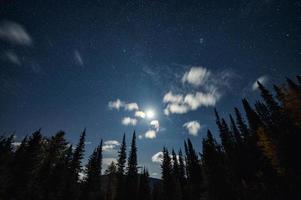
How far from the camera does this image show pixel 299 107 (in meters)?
29.7

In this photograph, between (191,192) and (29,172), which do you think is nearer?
(29,172)

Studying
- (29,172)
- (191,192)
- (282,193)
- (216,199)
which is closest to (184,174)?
(191,192)

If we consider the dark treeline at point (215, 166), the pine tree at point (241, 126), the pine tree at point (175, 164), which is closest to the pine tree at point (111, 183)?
the dark treeline at point (215, 166)

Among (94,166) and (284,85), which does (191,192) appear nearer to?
(94,166)

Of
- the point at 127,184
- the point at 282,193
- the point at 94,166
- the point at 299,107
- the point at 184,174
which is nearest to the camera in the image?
the point at 282,193

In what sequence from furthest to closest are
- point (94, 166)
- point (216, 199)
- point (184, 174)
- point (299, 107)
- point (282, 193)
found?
point (184, 174), point (94, 166), point (299, 107), point (216, 199), point (282, 193)

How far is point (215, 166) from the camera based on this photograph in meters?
29.0

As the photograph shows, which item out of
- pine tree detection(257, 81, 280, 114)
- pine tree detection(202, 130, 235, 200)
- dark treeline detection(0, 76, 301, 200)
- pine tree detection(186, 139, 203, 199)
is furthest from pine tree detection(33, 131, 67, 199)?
pine tree detection(257, 81, 280, 114)

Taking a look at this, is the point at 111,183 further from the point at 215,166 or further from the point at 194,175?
the point at 215,166

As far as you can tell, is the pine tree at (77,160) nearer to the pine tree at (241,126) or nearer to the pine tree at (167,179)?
the pine tree at (167,179)

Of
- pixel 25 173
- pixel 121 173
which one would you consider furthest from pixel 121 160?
pixel 25 173

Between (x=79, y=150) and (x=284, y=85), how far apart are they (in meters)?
50.6

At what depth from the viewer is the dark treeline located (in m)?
25.3

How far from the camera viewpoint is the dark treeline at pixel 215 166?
2528 cm
